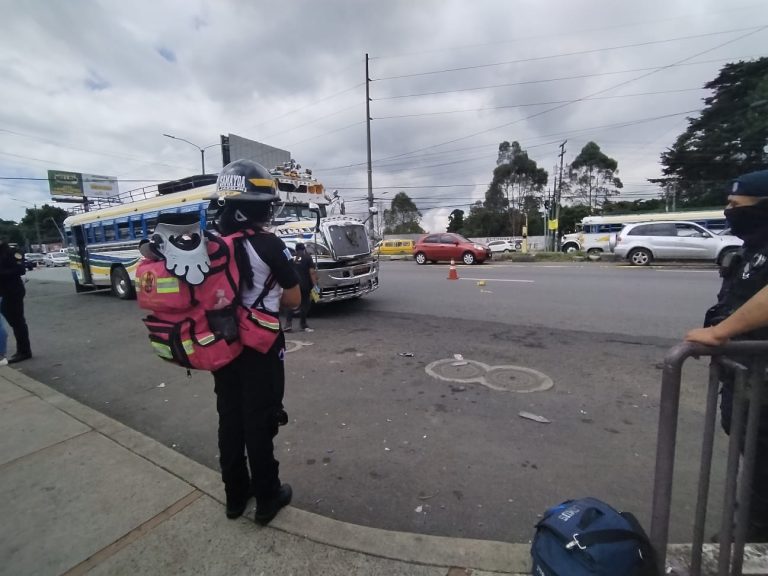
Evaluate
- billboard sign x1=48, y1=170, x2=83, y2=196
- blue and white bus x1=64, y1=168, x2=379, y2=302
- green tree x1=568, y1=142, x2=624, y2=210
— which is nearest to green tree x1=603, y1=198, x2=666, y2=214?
green tree x1=568, y1=142, x2=624, y2=210

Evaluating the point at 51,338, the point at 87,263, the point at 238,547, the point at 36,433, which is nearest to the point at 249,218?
the point at 238,547

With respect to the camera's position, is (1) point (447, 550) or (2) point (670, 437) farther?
(1) point (447, 550)

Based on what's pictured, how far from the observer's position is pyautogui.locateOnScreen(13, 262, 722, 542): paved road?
2611 millimetres

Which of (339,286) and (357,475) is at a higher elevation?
(339,286)

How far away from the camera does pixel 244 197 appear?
2.30 meters

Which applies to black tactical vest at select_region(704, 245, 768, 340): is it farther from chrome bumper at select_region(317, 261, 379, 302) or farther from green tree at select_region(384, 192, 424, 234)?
green tree at select_region(384, 192, 424, 234)

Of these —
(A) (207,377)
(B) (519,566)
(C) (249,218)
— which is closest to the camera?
(B) (519,566)

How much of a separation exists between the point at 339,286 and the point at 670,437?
6.84 metres

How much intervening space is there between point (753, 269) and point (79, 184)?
67.9 metres

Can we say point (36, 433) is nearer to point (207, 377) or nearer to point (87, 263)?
point (207, 377)

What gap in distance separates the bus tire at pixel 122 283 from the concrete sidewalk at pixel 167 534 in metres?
9.83

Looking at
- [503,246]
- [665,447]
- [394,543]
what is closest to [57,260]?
[503,246]

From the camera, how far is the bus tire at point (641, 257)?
1672 centimetres

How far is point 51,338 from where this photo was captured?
7754mm
